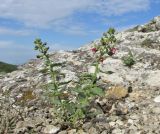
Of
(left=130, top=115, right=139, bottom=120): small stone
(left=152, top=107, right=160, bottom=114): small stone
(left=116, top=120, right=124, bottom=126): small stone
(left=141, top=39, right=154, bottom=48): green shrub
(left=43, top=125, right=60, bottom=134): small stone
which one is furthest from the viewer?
(left=141, top=39, right=154, bottom=48): green shrub

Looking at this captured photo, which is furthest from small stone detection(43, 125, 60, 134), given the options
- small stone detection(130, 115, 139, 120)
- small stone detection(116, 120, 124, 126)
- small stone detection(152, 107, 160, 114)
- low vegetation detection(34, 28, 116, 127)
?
small stone detection(152, 107, 160, 114)

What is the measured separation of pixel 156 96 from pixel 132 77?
1715 millimetres

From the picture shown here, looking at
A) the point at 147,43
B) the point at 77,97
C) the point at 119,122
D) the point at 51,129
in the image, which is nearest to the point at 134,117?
the point at 119,122

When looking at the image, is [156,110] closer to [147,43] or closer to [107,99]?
[107,99]

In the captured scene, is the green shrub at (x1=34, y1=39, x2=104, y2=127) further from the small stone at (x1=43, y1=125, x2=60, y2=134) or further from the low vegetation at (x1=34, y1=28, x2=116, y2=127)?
the small stone at (x1=43, y1=125, x2=60, y2=134)

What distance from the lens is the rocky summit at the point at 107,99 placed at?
33.4 feet

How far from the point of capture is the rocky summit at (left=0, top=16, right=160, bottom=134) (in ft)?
33.4

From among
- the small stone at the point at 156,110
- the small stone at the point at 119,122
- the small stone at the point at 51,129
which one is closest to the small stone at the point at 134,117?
the small stone at the point at 119,122

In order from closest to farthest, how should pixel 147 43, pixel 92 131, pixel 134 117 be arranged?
pixel 92 131 → pixel 134 117 → pixel 147 43

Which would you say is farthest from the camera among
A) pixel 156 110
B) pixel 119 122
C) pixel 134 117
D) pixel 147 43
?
pixel 147 43

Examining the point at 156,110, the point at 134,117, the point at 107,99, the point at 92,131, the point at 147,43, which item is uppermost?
the point at 147,43

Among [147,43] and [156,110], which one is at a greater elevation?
[147,43]

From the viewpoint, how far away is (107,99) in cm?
1144

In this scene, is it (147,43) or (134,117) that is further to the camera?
(147,43)
